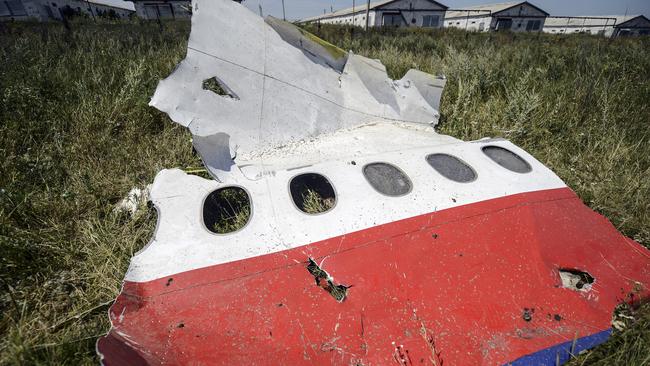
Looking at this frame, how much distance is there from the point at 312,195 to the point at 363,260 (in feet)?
2.72

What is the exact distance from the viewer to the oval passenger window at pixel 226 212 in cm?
197

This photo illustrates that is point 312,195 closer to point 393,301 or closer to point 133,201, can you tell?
point 393,301

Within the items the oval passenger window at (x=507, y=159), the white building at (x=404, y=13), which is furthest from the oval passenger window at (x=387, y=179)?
the white building at (x=404, y=13)

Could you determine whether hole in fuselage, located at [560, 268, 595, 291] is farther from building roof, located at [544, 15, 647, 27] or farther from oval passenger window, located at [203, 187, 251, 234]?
building roof, located at [544, 15, 647, 27]

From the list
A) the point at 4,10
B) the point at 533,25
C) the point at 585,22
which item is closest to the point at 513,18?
the point at 533,25

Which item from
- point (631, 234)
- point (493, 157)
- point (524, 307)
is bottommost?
point (631, 234)

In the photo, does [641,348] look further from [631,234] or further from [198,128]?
[198,128]

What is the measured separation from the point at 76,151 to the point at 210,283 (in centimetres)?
229

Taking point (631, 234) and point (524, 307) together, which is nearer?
point (524, 307)

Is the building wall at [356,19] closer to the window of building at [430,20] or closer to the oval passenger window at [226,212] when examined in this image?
the window of building at [430,20]

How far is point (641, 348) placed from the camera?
1.26m

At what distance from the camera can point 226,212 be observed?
6.86 ft

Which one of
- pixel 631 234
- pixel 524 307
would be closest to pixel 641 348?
pixel 524 307

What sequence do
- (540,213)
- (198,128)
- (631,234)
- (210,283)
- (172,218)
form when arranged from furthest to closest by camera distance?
(631,234) → (198,128) → (540,213) → (172,218) → (210,283)
